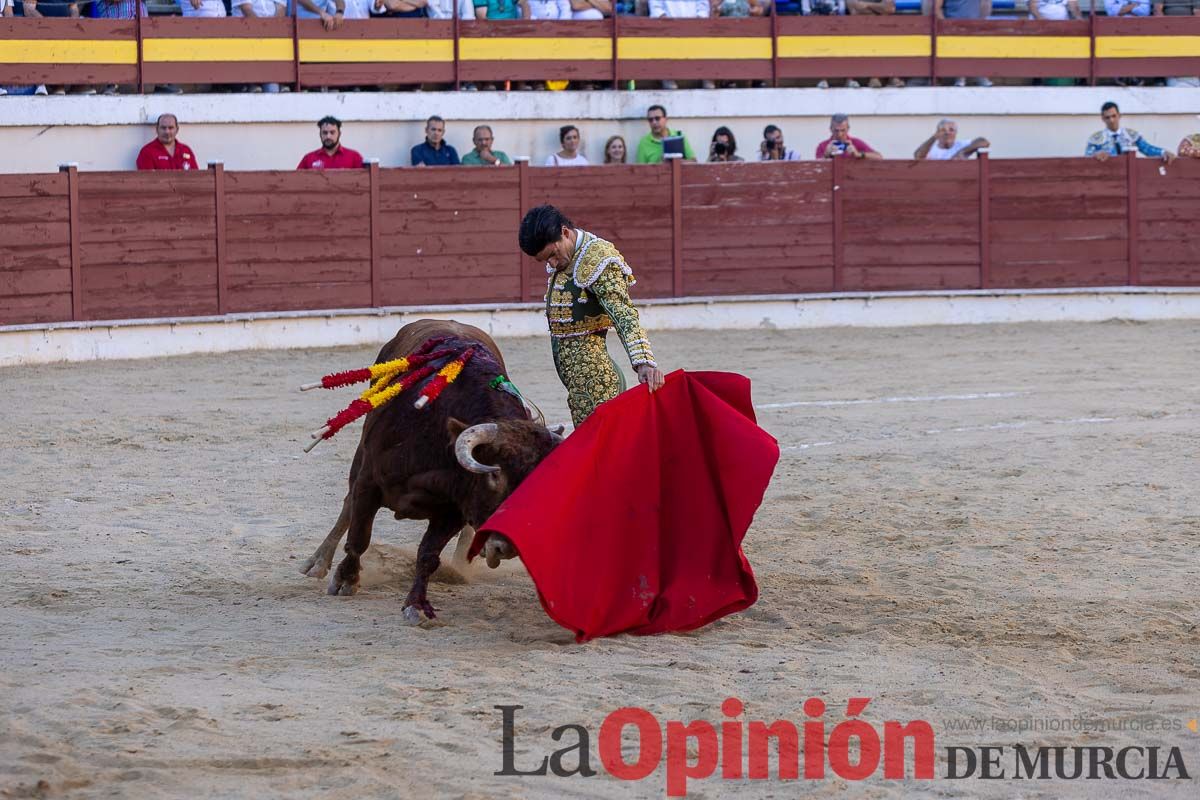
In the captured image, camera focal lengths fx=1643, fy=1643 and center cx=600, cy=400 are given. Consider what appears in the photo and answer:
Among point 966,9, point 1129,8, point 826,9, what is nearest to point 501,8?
point 826,9

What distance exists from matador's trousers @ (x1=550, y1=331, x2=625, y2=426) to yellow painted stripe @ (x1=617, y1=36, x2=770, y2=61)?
8.80m

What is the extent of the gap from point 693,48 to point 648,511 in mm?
9608

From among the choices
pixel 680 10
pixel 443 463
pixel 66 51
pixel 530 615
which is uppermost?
pixel 680 10

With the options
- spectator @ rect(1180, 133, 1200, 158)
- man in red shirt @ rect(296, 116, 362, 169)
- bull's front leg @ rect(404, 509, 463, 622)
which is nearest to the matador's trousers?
bull's front leg @ rect(404, 509, 463, 622)

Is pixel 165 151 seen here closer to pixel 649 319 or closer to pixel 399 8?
pixel 399 8

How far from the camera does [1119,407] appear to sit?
26.2ft

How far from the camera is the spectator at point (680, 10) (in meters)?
13.4

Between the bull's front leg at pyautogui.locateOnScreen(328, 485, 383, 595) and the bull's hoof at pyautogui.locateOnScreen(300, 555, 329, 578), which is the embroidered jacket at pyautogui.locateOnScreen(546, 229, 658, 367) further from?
the bull's hoof at pyautogui.locateOnScreen(300, 555, 329, 578)

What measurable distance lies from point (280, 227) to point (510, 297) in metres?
1.69

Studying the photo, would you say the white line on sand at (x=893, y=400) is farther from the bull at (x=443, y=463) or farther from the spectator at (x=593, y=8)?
the spectator at (x=593, y=8)

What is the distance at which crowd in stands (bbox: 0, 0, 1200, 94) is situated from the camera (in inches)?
466

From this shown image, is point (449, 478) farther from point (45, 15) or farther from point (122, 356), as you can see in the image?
point (45, 15)

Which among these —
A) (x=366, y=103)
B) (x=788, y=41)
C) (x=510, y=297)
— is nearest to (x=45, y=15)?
(x=366, y=103)

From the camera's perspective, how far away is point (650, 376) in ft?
14.0
